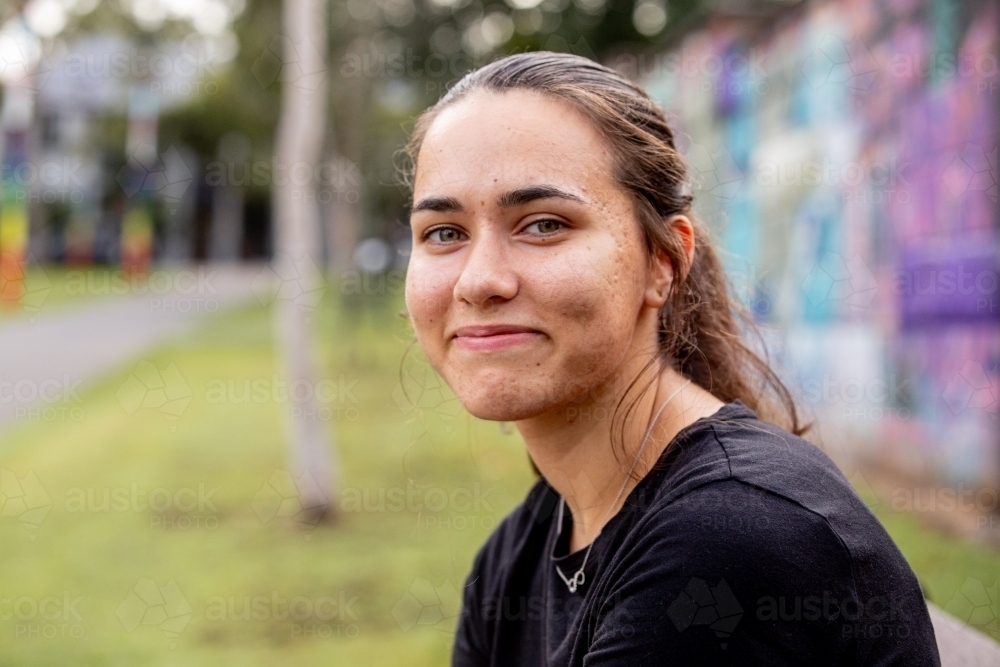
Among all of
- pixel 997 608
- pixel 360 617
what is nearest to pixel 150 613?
pixel 360 617

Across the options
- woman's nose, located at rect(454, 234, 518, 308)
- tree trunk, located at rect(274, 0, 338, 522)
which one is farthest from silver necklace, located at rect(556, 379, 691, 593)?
tree trunk, located at rect(274, 0, 338, 522)

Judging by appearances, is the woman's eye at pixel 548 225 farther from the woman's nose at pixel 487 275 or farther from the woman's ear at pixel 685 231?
the woman's ear at pixel 685 231

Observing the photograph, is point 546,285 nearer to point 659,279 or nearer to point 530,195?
point 530,195

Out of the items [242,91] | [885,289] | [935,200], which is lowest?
[885,289]

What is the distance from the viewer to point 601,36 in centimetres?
2088

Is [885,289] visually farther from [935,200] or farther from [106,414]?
[106,414]

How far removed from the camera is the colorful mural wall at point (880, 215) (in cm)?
520

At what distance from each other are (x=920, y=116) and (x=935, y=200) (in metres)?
0.56

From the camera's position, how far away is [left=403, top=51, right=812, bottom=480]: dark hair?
5.77ft

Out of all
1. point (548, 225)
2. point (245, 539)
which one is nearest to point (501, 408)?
point (548, 225)

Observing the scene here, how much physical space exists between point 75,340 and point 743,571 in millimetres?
16390

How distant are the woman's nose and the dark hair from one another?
0.28m

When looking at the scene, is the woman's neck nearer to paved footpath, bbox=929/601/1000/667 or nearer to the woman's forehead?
the woman's forehead

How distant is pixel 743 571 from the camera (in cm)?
132
